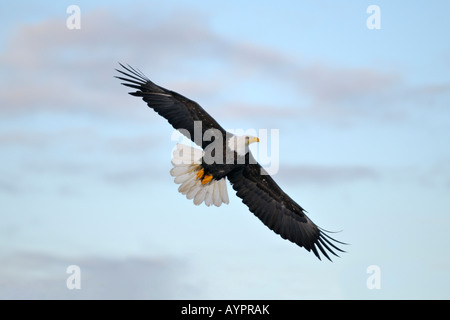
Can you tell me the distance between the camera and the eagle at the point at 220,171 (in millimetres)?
12055

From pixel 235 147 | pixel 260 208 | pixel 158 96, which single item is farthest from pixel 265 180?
pixel 158 96

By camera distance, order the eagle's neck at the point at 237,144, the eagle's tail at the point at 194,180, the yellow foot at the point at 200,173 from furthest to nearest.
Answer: the yellow foot at the point at 200,173 < the eagle's tail at the point at 194,180 < the eagle's neck at the point at 237,144

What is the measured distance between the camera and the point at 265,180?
13.1m

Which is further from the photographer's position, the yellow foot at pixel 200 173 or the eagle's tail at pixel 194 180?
the yellow foot at pixel 200 173

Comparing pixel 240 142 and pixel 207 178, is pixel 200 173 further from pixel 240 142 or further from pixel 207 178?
pixel 240 142

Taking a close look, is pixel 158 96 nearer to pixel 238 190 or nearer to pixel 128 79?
pixel 128 79

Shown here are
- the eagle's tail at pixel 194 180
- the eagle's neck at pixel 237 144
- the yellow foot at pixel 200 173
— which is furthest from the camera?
the yellow foot at pixel 200 173

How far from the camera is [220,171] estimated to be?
12.5 meters

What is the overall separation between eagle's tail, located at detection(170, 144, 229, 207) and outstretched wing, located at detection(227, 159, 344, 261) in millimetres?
298

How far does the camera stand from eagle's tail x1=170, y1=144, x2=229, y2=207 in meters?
12.6

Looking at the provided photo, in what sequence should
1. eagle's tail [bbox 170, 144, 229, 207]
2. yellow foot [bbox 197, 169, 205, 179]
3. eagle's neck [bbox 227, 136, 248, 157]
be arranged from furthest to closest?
yellow foot [bbox 197, 169, 205, 179]
eagle's tail [bbox 170, 144, 229, 207]
eagle's neck [bbox 227, 136, 248, 157]

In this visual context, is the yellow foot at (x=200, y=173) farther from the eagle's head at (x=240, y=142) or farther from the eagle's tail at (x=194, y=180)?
the eagle's head at (x=240, y=142)

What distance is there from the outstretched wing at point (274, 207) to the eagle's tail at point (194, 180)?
0.30 meters

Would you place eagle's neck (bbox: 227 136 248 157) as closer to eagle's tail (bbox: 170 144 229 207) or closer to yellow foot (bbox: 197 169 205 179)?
eagle's tail (bbox: 170 144 229 207)
